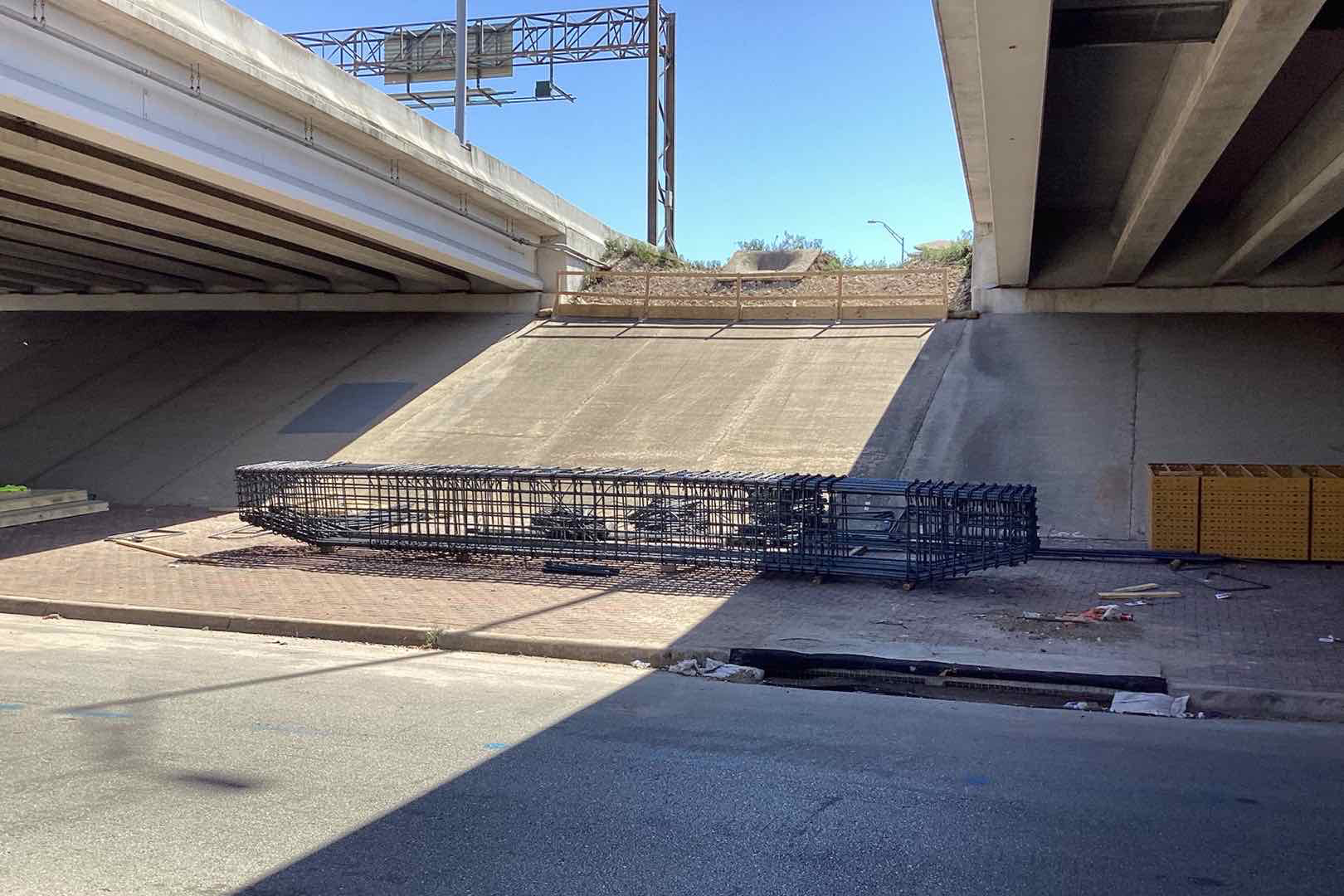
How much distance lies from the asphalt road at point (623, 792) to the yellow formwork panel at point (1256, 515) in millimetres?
6768

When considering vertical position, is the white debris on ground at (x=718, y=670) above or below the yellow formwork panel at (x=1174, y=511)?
below

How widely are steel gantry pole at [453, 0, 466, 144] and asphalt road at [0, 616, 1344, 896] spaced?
58.1 feet

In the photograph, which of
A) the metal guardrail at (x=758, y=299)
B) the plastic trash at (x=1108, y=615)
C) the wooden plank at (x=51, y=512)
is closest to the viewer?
the plastic trash at (x=1108, y=615)

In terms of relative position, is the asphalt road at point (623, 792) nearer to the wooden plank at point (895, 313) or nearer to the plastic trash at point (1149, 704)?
the plastic trash at point (1149, 704)

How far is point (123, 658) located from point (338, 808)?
15.1 ft

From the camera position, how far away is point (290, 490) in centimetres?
1459

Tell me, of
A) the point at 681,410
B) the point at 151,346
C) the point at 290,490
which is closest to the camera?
the point at 290,490

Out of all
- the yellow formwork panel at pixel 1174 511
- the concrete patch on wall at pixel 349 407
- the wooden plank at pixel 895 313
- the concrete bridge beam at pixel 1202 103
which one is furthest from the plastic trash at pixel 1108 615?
the concrete patch on wall at pixel 349 407

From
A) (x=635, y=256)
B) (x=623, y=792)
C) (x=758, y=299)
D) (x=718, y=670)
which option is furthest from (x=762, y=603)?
(x=635, y=256)

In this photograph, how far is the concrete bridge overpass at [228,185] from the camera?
1393cm

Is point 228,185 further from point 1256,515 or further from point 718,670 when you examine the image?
point 1256,515

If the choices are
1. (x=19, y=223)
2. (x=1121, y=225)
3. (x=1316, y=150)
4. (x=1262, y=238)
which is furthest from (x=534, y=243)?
(x=1316, y=150)

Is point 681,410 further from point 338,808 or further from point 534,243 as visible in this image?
point 338,808

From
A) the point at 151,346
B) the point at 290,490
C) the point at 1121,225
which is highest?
the point at 1121,225
